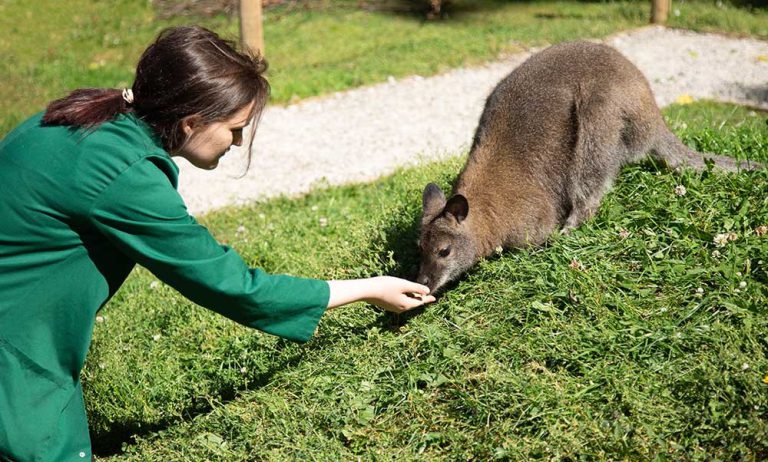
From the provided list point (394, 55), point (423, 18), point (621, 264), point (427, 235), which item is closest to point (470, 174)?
point (427, 235)

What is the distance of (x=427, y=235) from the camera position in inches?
177

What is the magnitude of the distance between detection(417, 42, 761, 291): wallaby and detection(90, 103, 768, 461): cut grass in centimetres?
15

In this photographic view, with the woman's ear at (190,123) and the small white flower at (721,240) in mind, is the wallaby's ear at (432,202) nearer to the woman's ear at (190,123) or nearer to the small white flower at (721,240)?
the small white flower at (721,240)

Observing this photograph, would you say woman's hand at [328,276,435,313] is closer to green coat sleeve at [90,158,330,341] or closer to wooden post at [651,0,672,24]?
green coat sleeve at [90,158,330,341]

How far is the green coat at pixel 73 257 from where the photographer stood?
288cm

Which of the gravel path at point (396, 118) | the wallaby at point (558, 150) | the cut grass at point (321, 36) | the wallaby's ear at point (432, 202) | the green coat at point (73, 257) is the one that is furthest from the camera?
the cut grass at point (321, 36)

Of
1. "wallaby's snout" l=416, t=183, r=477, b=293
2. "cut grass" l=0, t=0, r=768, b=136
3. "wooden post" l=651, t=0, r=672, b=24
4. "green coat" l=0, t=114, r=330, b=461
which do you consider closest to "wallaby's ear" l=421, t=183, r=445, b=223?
"wallaby's snout" l=416, t=183, r=477, b=293

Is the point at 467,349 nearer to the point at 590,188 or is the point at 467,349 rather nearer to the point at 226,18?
the point at 590,188

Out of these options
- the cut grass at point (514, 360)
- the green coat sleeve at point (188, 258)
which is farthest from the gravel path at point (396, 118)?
the green coat sleeve at point (188, 258)

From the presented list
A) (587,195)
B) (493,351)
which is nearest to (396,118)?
(587,195)

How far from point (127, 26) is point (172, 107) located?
31.6 feet

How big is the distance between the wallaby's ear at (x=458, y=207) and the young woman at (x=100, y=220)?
1394 mm

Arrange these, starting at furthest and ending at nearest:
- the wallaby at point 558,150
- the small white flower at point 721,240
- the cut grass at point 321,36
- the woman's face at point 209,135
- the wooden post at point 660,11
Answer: the wooden post at point 660,11
the cut grass at point 321,36
the wallaby at point 558,150
the small white flower at point 721,240
the woman's face at point 209,135

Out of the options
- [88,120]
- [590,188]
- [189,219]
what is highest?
[88,120]
